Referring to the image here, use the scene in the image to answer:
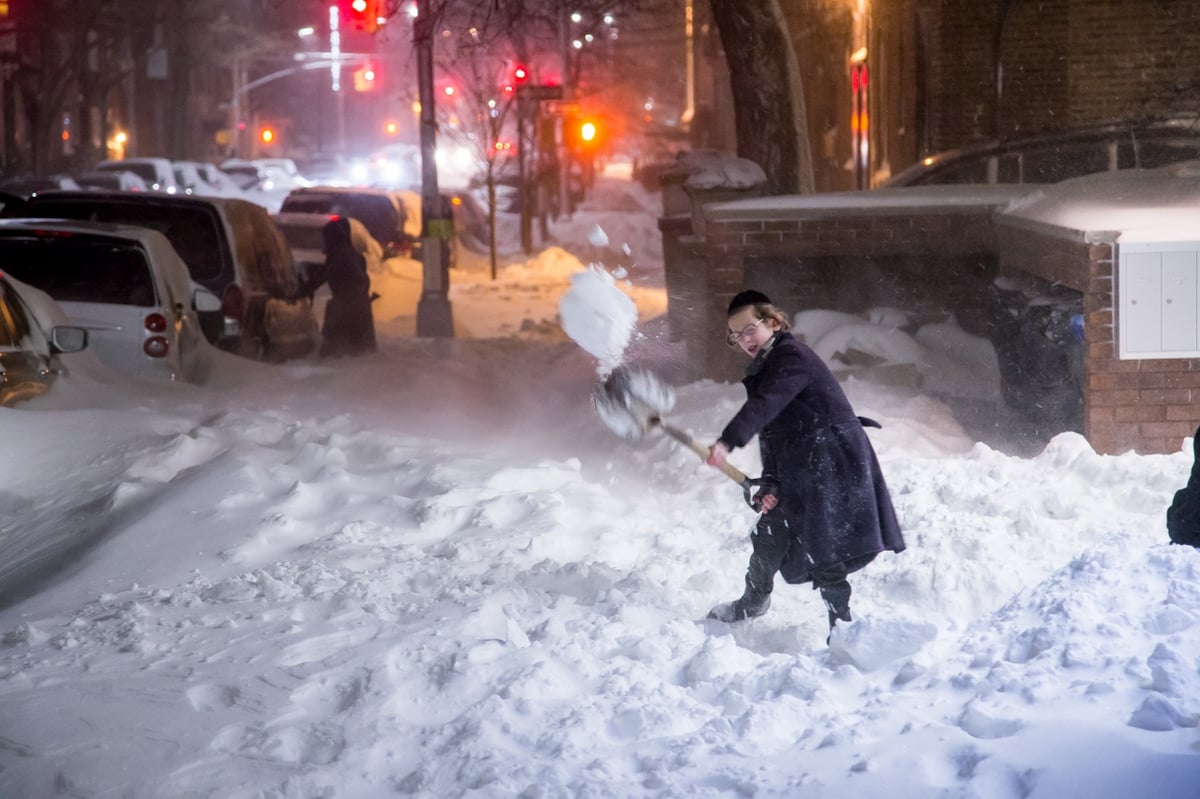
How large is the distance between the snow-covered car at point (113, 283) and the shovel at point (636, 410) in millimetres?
5436

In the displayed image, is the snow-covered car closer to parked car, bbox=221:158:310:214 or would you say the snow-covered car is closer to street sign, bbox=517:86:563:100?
street sign, bbox=517:86:563:100

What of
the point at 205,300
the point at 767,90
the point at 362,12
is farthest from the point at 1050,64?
the point at 205,300

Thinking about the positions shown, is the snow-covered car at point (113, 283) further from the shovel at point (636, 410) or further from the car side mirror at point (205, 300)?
the shovel at point (636, 410)

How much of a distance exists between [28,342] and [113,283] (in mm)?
1919

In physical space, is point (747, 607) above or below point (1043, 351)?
below

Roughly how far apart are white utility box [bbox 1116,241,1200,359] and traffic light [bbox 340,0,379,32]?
1255 cm

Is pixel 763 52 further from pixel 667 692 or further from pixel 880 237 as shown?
pixel 667 692

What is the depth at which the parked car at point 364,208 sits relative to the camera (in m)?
26.5

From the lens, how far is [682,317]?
13750 millimetres

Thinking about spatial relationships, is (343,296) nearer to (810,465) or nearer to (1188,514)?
(810,465)

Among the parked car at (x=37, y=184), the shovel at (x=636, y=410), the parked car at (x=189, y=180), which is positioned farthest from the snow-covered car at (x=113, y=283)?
the parked car at (x=189, y=180)

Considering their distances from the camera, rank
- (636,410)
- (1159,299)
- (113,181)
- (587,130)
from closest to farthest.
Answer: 1. (636,410)
2. (1159,299)
3. (113,181)
4. (587,130)

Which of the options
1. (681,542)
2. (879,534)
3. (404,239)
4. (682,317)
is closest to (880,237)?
(682,317)

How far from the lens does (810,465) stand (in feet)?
18.9
